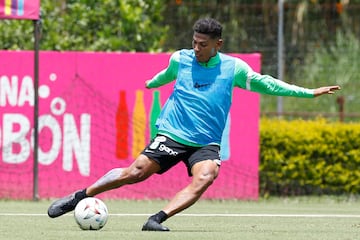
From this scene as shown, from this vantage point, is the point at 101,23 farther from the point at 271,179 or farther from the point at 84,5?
the point at 271,179

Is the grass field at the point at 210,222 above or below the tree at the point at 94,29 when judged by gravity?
below

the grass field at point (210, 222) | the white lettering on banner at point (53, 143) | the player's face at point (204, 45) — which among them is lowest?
the grass field at point (210, 222)

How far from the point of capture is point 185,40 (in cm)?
1984

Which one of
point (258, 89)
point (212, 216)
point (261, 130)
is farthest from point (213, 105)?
point (261, 130)

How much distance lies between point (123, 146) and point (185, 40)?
12.8 feet

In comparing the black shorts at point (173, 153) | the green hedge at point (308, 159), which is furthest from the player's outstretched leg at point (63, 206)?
the green hedge at point (308, 159)

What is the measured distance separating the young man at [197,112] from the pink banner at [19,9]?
5.32m

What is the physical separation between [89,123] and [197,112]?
6307 millimetres

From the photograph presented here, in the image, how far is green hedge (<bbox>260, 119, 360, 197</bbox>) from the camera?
689 inches

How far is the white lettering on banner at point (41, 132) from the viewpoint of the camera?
52.8ft

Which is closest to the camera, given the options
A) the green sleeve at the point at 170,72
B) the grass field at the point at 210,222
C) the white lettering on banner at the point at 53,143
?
the grass field at the point at 210,222

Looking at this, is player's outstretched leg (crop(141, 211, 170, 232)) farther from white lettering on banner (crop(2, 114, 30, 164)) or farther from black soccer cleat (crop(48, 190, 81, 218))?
white lettering on banner (crop(2, 114, 30, 164))

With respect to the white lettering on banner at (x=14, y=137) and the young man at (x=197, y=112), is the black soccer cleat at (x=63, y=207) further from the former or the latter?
the white lettering on banner at (x=14, y=137)

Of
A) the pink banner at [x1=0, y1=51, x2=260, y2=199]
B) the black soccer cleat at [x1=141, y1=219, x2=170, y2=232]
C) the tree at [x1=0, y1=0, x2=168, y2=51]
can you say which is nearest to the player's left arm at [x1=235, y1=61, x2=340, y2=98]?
the black soccer cleat at [x1=141, y1=219, x2=170, y2=232]
